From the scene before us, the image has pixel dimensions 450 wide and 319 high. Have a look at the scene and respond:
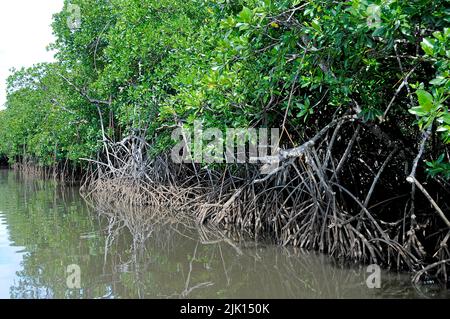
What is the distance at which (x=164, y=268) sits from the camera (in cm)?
421

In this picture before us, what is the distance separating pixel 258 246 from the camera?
195 inches

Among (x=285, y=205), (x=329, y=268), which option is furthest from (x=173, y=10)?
(x=329, y=268)

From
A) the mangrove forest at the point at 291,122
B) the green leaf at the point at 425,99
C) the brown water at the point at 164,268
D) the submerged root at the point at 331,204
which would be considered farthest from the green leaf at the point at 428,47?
the brown water at the point at 164,268

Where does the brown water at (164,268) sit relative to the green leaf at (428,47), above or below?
below

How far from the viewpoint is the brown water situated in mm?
3408

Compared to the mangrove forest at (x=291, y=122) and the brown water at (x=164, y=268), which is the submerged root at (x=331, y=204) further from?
the brown water at (x=164, y=268)

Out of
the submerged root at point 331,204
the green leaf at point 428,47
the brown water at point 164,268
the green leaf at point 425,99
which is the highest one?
the green leaf at point 428,47

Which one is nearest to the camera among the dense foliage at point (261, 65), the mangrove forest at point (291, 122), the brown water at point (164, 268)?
the dense foliage at point (261, 65)

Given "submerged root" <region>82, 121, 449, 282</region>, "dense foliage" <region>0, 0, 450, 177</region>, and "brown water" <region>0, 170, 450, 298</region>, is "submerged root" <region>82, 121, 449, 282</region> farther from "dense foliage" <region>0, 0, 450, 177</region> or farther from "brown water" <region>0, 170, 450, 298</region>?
"dense foliage" <region>0, 0, 450, 177</region>

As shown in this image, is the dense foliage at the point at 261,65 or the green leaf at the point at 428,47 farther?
the dense foliage at the point at 261,65

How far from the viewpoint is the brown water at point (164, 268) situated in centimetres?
341

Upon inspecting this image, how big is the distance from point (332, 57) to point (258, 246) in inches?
98.4

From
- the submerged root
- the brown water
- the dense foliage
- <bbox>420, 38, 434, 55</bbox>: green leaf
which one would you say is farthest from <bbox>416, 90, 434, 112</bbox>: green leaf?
the brown water
